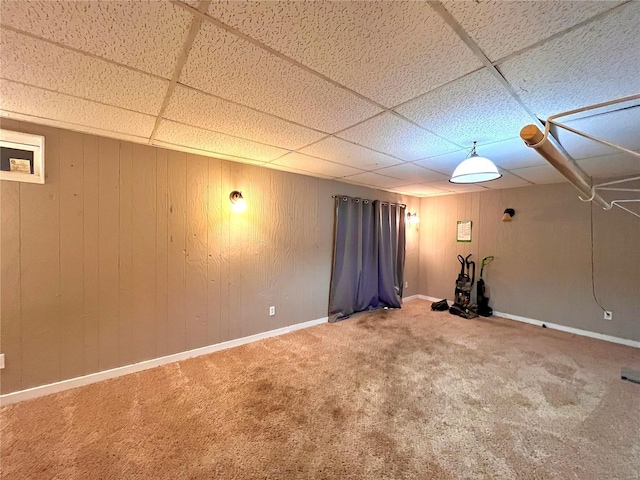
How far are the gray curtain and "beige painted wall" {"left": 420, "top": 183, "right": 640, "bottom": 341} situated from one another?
112 centimetres

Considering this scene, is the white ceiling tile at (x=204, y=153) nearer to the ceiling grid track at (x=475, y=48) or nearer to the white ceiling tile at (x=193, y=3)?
the white ceiling tile at (x=193, y=3)

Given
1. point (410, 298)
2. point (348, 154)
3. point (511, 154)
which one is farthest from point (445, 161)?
point (410, 298)

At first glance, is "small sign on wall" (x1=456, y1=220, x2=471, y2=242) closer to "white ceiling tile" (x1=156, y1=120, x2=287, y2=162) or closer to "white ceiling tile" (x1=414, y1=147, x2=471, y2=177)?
"white ceiling tile" (x1=414, y1=147, x2=471, y2=177)

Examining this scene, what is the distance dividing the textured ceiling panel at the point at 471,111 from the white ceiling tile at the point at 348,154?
2.38ft

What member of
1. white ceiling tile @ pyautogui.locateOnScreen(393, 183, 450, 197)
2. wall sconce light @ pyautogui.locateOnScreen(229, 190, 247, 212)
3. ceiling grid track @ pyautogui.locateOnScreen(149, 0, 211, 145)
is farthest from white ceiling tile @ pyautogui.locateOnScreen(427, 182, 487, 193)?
ceiling grid track @ pyautogui.locateOnScreen(149, 0, 211, 145)

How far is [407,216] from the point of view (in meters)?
5.40

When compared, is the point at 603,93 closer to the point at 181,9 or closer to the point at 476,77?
the point at 476,77

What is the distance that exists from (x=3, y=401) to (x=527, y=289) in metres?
6.33

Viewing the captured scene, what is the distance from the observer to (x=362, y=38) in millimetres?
1148

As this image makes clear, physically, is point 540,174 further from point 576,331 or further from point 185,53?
point 185,53

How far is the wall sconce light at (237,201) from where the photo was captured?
10.2 ft

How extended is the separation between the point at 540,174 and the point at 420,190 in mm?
1768

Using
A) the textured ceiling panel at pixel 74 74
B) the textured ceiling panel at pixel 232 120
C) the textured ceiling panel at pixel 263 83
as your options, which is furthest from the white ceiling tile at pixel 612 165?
the textured ceiling panel at pixel 74 74

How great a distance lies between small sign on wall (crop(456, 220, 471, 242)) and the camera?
4930 millimetres
